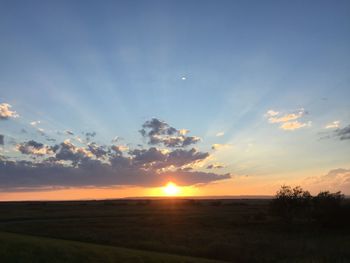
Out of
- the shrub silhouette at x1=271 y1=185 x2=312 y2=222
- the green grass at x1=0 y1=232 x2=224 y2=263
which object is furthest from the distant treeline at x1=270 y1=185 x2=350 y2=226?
the green grass at x1=0 y1=232 x2=224 y2=263

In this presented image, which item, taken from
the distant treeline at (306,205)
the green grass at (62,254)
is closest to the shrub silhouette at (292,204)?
the distant treeline at (306,205)

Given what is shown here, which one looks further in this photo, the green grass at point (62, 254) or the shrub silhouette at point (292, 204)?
the shrub silhouette at point (292, 204)

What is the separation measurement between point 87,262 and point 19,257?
211 inches

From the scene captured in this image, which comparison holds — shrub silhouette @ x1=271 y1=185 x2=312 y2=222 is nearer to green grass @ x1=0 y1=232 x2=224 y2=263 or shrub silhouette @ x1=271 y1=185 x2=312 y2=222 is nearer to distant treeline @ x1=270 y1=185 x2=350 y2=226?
distant treeline @ x1=270 y1=185 x2=350 y2=226

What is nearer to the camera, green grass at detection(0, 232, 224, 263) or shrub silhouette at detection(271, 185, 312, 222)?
green grass at detection(0, 232, 224, 263)

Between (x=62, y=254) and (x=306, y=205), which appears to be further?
(x=306, y=205)

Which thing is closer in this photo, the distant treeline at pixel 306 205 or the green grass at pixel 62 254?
the green grass at pixel 62 254

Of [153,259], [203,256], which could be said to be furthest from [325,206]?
[153,259]

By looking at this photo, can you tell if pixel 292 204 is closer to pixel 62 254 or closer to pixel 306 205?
pixel 306 205

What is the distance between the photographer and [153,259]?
1374 inches

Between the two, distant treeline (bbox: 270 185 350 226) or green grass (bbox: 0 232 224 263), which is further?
distant treeline (bbox: 270 185 350 226)

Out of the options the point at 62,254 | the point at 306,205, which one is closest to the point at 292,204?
the point at 306,205

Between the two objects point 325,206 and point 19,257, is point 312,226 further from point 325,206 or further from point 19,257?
point 19,257

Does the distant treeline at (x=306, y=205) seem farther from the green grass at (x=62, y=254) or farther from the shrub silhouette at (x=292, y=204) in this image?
the green grass at (x=62, y=254)
